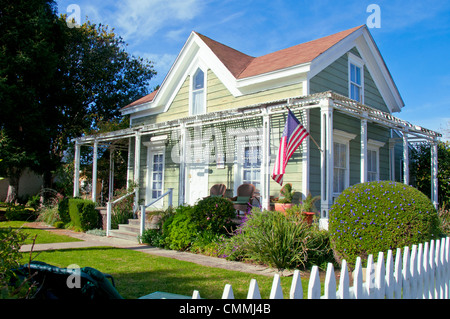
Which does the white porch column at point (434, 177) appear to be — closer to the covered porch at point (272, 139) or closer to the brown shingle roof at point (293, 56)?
the covered porch at point (272, 139)

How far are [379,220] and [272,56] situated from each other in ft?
29.8

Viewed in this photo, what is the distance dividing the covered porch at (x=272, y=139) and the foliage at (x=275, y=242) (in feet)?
4.51

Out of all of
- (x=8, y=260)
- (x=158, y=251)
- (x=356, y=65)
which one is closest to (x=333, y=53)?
(x=356, y=65)

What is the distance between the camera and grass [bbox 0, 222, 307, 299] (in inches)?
198

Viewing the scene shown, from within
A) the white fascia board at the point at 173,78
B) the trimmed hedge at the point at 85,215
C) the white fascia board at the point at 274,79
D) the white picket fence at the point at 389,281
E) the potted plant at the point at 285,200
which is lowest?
the trimmed hedge at the point at 85,215

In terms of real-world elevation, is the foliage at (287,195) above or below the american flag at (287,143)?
below

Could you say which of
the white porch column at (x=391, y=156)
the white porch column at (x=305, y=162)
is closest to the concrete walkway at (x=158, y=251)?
the white porch column at (x=305, y=162)

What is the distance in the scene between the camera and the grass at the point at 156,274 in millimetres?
5035

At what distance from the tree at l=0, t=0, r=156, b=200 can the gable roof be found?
5.83m

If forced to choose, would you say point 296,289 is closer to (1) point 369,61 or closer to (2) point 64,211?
(1) point 369,61

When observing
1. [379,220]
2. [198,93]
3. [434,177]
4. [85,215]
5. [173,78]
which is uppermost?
[173,78]

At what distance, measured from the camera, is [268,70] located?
35.4 feet

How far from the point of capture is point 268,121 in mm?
9062

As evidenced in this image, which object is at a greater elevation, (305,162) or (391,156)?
(391,156)
